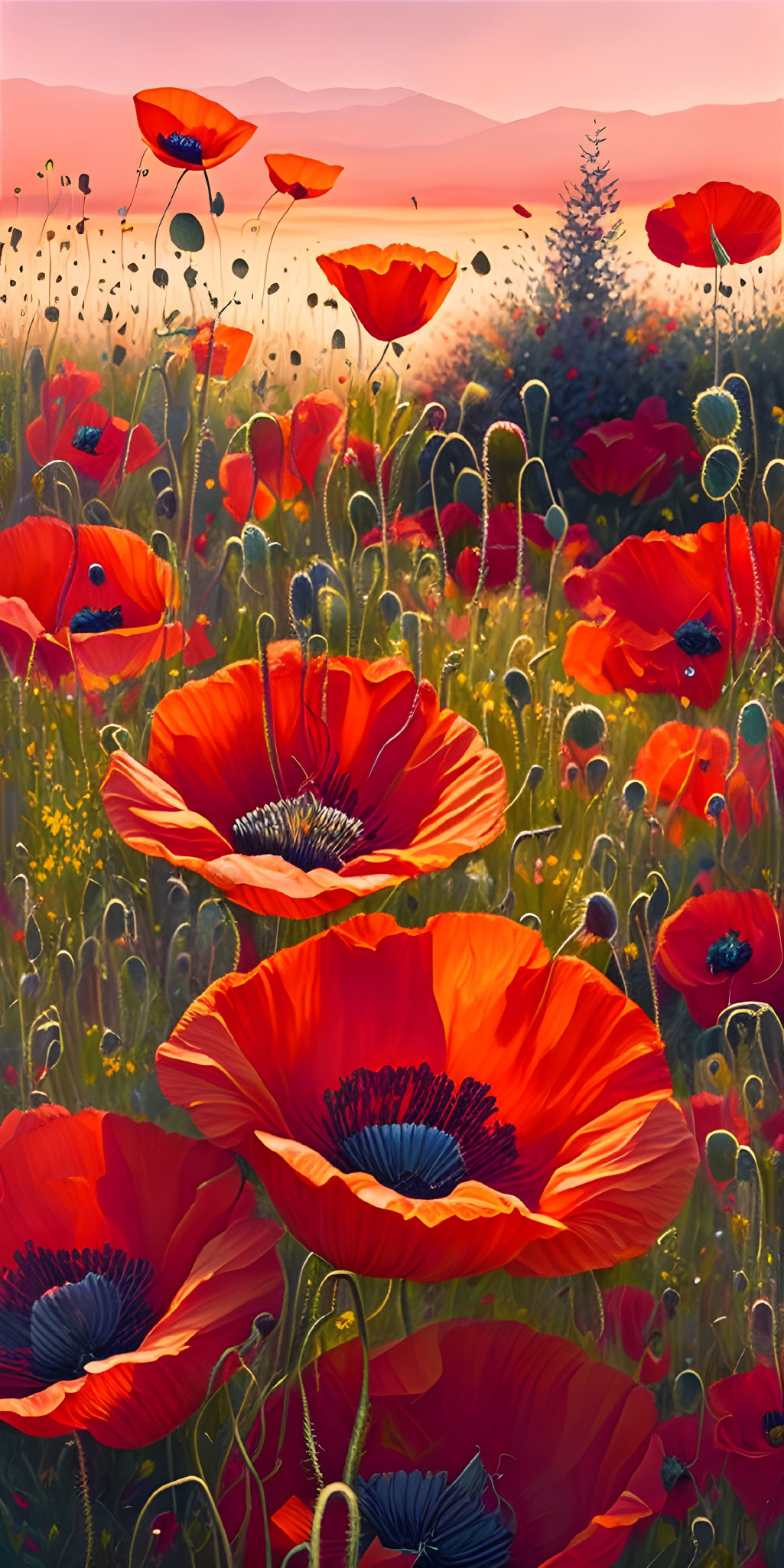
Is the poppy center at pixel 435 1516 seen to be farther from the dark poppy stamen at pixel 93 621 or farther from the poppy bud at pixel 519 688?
the dark poppy stamen at pixel 93 621

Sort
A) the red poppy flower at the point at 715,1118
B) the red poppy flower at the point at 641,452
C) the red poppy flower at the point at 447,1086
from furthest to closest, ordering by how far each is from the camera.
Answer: the red poppy flower at the point at 641,452 → the red poppy flower at the point at 715,1118 → the red poppy flower at the point at 447,1086

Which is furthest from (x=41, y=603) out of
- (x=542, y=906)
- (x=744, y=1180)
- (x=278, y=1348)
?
(x=744, y=1180)

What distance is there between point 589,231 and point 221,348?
0.31 meters

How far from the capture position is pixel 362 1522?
2.38 ft

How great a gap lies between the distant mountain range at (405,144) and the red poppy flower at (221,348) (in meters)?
0.09

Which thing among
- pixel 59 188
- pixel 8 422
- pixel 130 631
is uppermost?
pixel 59 188

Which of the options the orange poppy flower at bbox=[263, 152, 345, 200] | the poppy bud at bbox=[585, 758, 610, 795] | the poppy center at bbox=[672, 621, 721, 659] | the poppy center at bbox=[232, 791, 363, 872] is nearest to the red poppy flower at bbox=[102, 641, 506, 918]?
the poppy center at bbox=[232, 791, 363, 872]

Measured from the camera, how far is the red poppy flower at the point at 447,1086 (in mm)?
612

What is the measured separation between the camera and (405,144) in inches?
37.4

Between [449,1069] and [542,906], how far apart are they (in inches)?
6.8

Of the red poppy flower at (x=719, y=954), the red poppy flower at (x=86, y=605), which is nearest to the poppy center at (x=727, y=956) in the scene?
the red poppy flower at (x=719, y=954)

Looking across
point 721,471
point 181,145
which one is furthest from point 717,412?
point 181,145

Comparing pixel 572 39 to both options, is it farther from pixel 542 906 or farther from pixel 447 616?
pixel 542 906

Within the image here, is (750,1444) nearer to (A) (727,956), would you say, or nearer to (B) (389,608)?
(A) (727,956)
